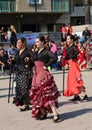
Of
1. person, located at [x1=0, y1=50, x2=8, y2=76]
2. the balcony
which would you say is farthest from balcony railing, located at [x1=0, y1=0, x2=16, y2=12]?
person, located at [x1=0, y1=50, x2=8, y2=76]

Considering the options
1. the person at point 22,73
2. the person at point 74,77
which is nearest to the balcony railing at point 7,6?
the person at point 74,77

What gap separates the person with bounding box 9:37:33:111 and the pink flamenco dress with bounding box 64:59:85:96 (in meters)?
1.79

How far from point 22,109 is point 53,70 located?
13.5 m

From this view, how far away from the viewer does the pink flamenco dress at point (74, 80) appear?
12.7 metres

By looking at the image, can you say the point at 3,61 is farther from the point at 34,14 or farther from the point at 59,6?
the point at 59,6

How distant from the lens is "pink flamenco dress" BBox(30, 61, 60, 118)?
9.94 m

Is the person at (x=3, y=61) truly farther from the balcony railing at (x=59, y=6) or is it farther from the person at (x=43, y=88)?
the balcony railing at (x=59, y=6)

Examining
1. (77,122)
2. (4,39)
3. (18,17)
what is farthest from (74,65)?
(18,17)

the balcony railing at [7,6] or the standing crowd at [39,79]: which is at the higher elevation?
the balcony railing at [7,6]

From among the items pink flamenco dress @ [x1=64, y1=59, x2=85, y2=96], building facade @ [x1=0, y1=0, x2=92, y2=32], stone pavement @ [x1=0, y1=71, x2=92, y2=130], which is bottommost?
stone pavement @ [x1=0, y1=71, x2=92, y2=130]

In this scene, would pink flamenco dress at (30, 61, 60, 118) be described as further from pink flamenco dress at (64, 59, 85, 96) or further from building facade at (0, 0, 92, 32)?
building facade at (0, 0, 92, 32)

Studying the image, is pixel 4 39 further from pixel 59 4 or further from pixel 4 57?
pixel 59 4

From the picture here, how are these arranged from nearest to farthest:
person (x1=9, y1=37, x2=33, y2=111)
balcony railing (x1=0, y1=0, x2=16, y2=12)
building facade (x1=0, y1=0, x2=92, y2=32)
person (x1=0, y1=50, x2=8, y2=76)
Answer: person (x1=9, y1=37, x2=33, y2=111) → person (x1=0, y1=50, x2=8, y2=76) → balcony railing (x1=0, y1=0, x2=16, y2=12) → building facade (x1=0, y1=0, x2=92, y2=32)

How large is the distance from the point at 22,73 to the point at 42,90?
3.87 feet
